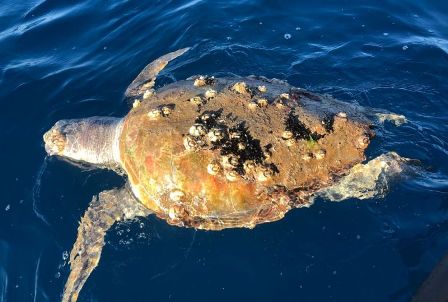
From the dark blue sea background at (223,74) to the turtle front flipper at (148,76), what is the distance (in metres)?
0.25

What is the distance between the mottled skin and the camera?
15.4 feet

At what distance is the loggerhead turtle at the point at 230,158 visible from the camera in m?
4.68

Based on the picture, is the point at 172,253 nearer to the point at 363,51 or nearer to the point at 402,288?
the point at 402,288

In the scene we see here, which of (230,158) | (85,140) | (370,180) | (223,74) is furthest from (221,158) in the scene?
(223,74)

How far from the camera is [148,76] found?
25.5 feet

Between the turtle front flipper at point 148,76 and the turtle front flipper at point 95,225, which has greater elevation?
the turtle front flipper at point 148,76

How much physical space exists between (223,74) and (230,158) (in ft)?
12.1

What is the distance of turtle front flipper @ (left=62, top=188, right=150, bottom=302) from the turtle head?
2.03 ft

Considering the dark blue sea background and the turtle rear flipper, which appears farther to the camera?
the turtle rear flipper

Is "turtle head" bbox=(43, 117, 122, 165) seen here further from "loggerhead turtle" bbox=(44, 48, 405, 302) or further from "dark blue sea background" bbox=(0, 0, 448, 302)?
"loggerhead turtle" bbox=(44, 48, 405, 302)

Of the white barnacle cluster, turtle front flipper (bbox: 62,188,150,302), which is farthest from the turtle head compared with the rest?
the white barnacle cluster

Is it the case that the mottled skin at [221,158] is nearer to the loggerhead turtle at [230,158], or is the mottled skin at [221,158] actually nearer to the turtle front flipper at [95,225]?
the loggerhead turtle at [230,158]

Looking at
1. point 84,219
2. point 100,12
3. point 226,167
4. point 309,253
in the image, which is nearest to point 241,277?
point 309,253

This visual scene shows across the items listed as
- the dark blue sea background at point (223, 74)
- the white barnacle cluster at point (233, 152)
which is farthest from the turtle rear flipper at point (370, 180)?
the white barnacle cluster at point (233, 152)
